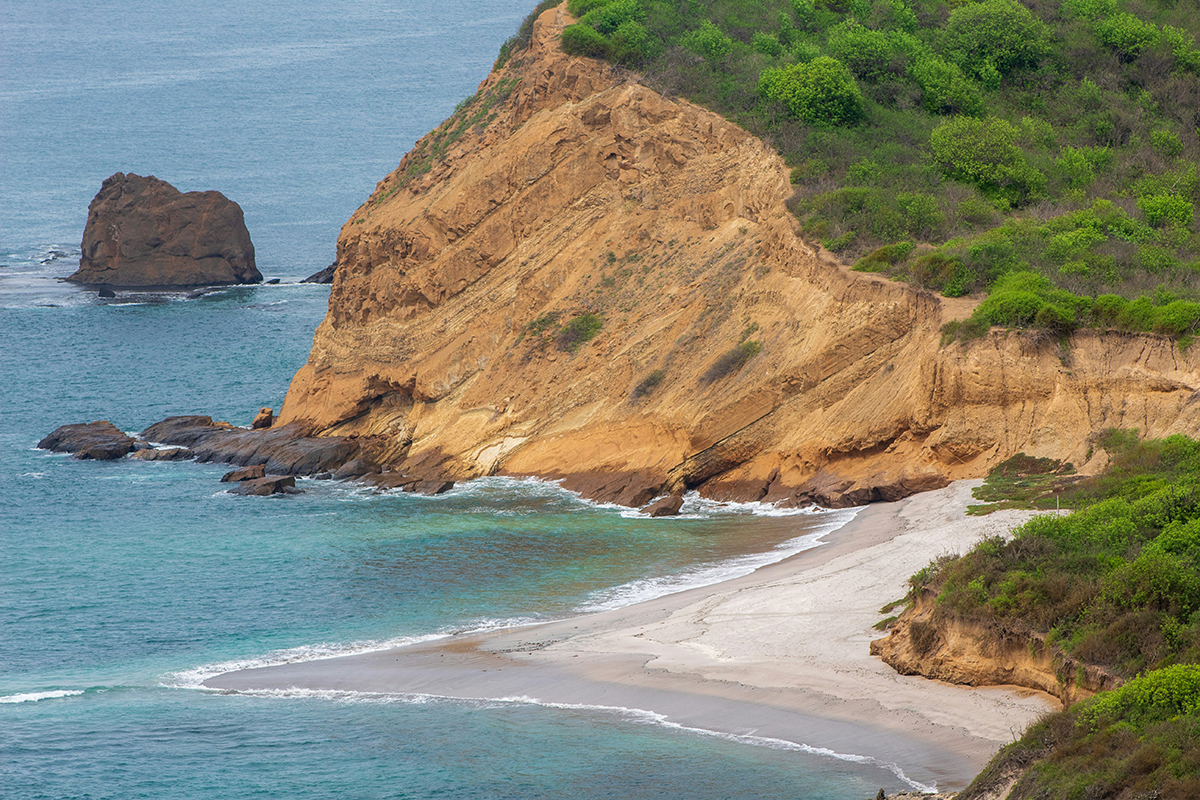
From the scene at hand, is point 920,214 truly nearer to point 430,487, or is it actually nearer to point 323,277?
point 430,487

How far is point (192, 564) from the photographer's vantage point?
128 ft

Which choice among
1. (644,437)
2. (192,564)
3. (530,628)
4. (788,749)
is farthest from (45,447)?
(788,749)

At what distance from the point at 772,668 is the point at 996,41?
43774 millimetres

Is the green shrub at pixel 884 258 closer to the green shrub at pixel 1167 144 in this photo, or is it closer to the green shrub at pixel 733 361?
the green shrub at pixel 733 361

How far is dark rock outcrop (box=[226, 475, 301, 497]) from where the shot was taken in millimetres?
47594

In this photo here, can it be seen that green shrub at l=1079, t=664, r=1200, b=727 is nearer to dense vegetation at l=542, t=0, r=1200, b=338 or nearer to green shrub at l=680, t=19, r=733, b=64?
dense vegetation at l=542, t=0, r=1200, b=338

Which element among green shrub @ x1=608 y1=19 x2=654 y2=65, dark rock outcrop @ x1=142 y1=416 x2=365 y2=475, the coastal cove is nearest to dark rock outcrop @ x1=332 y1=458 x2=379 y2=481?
the coastal cove

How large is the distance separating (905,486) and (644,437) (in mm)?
9702

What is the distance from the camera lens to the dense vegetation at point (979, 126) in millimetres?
40219

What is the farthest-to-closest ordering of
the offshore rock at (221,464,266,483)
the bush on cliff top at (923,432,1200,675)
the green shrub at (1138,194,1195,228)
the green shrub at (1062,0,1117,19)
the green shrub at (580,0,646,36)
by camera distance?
1. the green shrub at (1062,0,1117,19)
2. the green shrub at (580,0,646,36)
3. the offshore rock at (221,464,266,483)
4. the green shrub at (1138,194,1195,228)
5. the bush on cliff top at (923,432,1200,675)

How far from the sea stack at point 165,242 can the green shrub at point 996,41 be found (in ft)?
177

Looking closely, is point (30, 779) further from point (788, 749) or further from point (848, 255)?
point (848, 255)

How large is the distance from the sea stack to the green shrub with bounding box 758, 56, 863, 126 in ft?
174

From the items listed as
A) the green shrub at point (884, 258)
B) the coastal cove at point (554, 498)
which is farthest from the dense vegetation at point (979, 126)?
the coastal cove at point (554, 498)
